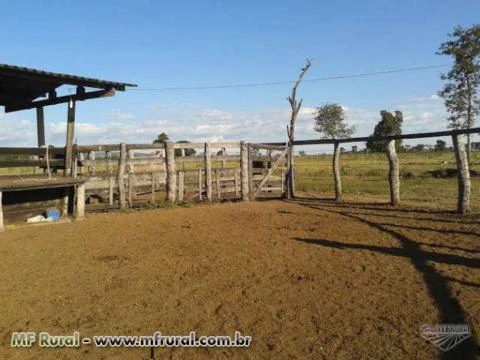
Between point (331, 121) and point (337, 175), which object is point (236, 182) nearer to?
point (337, 175)

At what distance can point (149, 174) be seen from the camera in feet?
45.0

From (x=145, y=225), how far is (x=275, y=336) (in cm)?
624

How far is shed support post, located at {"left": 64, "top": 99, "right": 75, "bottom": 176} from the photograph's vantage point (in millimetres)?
11586

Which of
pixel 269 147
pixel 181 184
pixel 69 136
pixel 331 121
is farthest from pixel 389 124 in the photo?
pixel 69 136

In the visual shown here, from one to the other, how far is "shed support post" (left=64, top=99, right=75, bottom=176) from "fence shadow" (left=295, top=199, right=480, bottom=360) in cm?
642

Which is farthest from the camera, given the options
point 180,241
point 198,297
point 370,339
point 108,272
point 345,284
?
point 180,241

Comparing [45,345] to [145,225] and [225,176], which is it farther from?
[225,176]

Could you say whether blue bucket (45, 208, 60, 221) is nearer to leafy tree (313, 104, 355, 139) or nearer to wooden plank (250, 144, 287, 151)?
wooden plank (250, 144, 287, 151)

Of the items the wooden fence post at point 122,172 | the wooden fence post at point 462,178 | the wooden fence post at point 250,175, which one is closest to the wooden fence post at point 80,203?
the wooden fence post at point 122,172

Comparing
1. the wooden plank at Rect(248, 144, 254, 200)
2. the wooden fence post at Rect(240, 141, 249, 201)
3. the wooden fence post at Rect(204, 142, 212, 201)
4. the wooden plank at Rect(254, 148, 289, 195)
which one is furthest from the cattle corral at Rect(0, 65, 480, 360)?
the wooden plank at Rect(254, 148, 289, 195)

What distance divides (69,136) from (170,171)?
3106 mm

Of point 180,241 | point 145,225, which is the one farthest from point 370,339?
point 145,225

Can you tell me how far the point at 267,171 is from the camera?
56.0 feet

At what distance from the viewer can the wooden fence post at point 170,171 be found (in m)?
13.7
